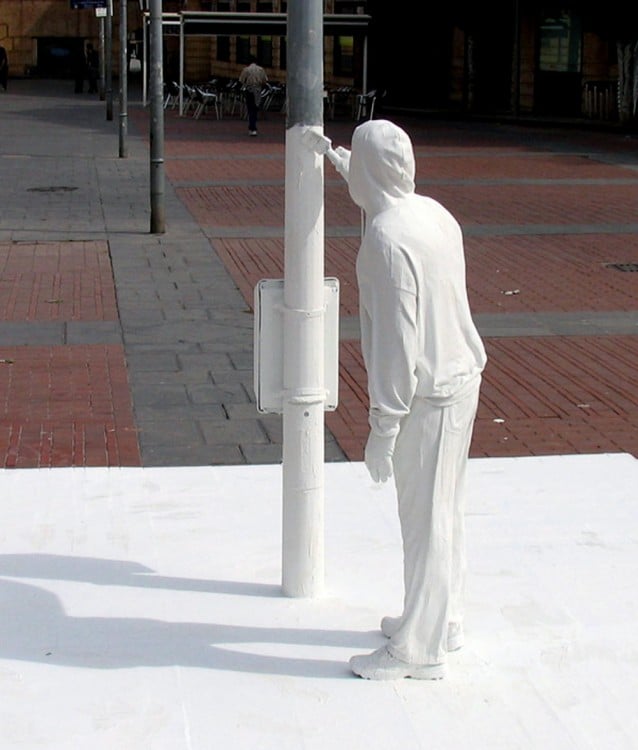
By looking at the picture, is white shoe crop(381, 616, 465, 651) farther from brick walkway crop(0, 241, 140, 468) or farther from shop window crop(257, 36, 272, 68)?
shop window crop(257, 36, 272, 68)

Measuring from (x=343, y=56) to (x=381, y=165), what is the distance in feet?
148

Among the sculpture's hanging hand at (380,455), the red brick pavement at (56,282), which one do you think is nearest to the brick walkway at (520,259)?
the red brick pavement at (56,282)

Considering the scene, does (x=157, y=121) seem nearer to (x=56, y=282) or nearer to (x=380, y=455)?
(x=56, y=282)

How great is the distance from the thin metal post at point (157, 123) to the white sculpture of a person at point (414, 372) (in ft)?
34.9

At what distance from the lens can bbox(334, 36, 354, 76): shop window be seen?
4778 centimetres

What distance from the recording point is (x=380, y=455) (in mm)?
4492

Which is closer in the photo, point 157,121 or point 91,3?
point 157,121

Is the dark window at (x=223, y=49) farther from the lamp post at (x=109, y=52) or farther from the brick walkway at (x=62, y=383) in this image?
the brick walkway at (x=62, y=383)

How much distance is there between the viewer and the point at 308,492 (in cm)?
538

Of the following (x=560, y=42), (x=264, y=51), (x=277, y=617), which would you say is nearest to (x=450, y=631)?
(x=277, y=617)

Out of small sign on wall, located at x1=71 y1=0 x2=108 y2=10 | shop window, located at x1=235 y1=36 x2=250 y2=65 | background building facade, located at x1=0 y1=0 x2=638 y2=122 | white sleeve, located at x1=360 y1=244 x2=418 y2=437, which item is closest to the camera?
white sleeve, located at x1=360 y1=244 x2=418 y2=437

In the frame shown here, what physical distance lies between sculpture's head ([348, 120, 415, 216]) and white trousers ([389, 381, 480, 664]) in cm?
66

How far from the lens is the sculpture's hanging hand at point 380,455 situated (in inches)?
176

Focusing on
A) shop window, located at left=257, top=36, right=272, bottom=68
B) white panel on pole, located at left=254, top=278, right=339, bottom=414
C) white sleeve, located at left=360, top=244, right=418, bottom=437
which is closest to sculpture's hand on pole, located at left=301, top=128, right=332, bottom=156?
white panel on pole, located at left=254, top=278, right=339, bottom=414
